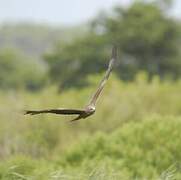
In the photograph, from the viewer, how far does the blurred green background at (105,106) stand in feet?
36.4

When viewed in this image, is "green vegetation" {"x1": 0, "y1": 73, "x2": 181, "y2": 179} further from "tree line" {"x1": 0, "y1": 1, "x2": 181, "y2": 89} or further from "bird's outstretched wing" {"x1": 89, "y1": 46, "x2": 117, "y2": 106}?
"tree line" {"x1": 0, "y1": 1, "x2": 181, "y2": 89}

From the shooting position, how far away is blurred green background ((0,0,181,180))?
11.1 meters

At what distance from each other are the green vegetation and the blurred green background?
16mm

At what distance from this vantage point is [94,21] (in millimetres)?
38531

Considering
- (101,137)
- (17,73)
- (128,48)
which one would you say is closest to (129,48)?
(128,48)

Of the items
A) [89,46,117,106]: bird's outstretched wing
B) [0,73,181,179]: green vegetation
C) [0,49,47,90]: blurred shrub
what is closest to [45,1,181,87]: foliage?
[0,49,47,90]: blurred shrub

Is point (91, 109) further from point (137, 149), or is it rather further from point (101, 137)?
point (101, 137)

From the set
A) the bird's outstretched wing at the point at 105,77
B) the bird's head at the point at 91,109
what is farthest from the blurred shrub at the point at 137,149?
the bird's head at the point at 91,109

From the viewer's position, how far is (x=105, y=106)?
19234mm

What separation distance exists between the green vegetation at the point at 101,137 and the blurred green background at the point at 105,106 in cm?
2

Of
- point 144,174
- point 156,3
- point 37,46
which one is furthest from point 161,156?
point 37,46

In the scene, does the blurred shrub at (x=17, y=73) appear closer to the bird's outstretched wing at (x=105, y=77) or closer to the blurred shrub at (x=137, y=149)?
the blurred shrub at (x=137, y=149)

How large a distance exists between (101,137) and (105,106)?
6308mm

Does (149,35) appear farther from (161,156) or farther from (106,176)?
(106,176)
